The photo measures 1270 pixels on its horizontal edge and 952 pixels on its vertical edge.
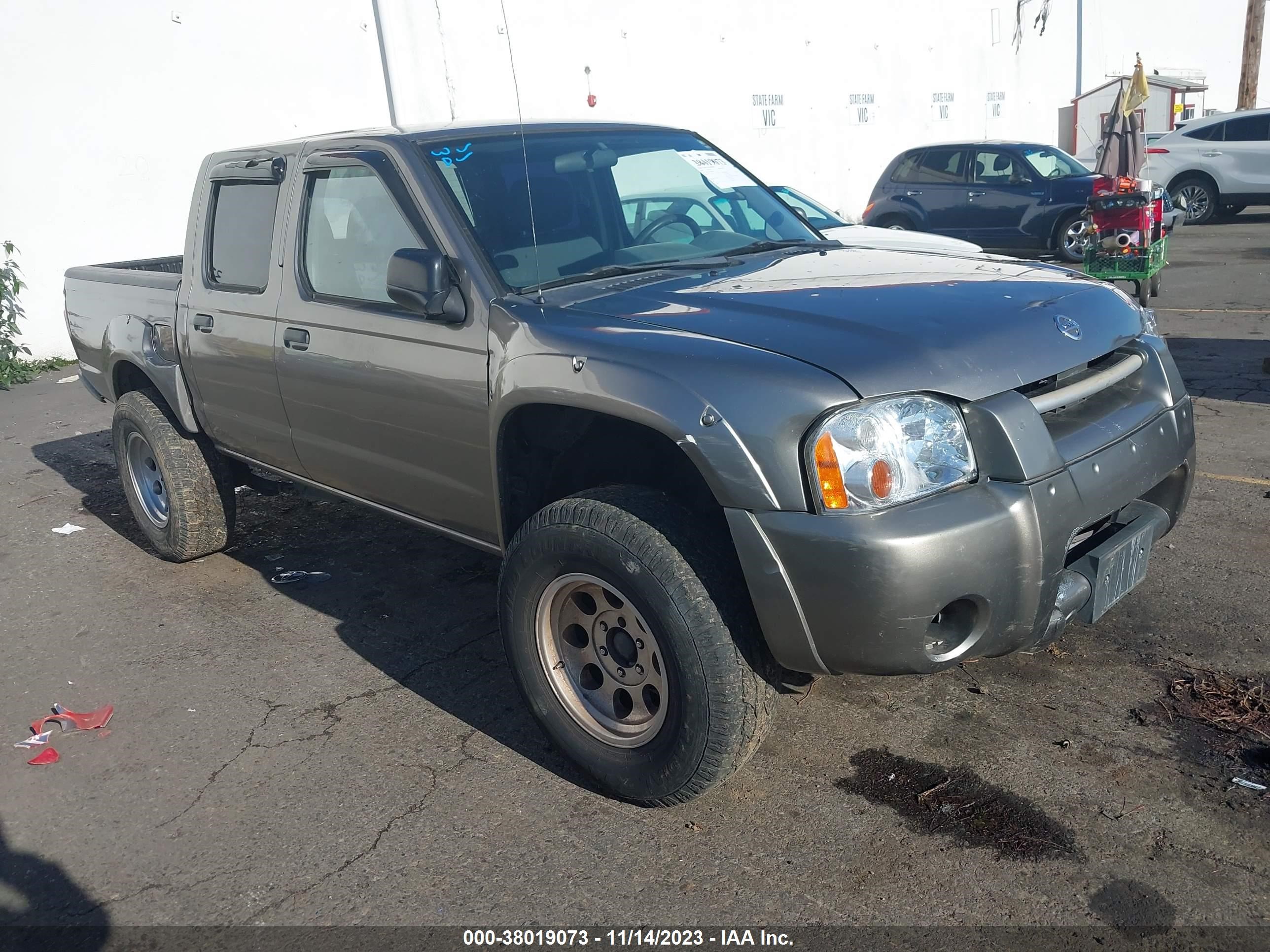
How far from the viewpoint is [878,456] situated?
256cm

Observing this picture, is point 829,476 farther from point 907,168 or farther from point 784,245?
point 907,168

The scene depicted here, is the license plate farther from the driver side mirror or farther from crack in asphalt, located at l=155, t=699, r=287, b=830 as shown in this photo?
crack in asphalt, located at l=155, t=699, r=287, b=830

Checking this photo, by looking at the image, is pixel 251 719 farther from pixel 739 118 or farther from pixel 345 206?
pixel 739 118

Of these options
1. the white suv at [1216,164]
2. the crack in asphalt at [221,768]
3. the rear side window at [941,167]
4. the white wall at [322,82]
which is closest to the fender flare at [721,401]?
the crack in asphalt at [221,768]

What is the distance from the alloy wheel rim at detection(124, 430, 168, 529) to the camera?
5.50 meters

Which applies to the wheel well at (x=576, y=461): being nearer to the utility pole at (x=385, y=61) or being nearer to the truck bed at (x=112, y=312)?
the truck bed at (x=112, y=312)

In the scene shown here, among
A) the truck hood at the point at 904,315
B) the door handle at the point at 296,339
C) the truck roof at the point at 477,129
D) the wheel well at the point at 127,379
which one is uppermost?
the truck roof at the point at 477,129

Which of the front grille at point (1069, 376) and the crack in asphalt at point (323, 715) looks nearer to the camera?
the front grille at point (1069, 376)

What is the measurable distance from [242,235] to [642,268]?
1.94 metres

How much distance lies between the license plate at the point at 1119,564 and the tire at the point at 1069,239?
464 inches

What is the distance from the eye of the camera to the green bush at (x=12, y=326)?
10961mm

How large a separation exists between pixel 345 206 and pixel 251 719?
185cm

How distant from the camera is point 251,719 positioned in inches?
150

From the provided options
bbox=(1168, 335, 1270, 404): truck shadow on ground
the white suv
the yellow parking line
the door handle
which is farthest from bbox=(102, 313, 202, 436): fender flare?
the white suv
